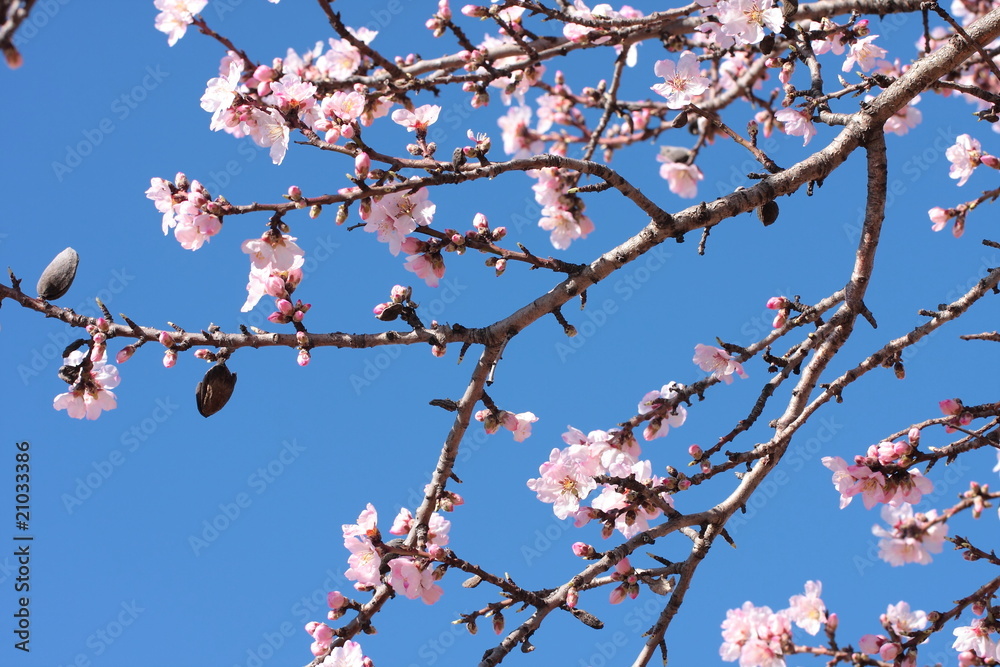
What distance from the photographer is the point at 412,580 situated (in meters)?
2.71

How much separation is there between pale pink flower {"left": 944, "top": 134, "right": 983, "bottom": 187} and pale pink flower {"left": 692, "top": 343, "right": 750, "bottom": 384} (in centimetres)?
198

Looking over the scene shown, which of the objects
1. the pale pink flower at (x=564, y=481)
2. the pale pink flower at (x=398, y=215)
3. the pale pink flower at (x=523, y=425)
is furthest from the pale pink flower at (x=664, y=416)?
the pale pink flower at (x=398, y=215)

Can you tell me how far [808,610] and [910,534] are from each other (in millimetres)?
663

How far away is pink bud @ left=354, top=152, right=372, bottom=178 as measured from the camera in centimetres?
252

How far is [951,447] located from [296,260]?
7.94 feet

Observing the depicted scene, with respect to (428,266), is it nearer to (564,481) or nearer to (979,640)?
(564,481)

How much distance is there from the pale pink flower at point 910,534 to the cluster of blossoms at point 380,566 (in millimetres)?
1985

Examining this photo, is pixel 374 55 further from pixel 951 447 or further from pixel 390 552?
pixel 951 447

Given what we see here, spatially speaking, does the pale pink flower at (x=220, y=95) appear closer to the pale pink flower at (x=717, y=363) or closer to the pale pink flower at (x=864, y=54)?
the pale pink flower at (x=717, y=363)

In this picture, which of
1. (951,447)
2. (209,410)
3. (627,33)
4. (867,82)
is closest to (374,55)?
(627,33)

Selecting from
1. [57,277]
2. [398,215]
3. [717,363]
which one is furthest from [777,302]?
[57,277]

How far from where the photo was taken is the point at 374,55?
3.06 m

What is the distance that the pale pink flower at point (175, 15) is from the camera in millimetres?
3220

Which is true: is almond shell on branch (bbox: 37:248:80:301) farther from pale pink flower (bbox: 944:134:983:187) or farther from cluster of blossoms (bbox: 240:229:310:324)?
pale pink flower (bbox: 944:134:983:187)
